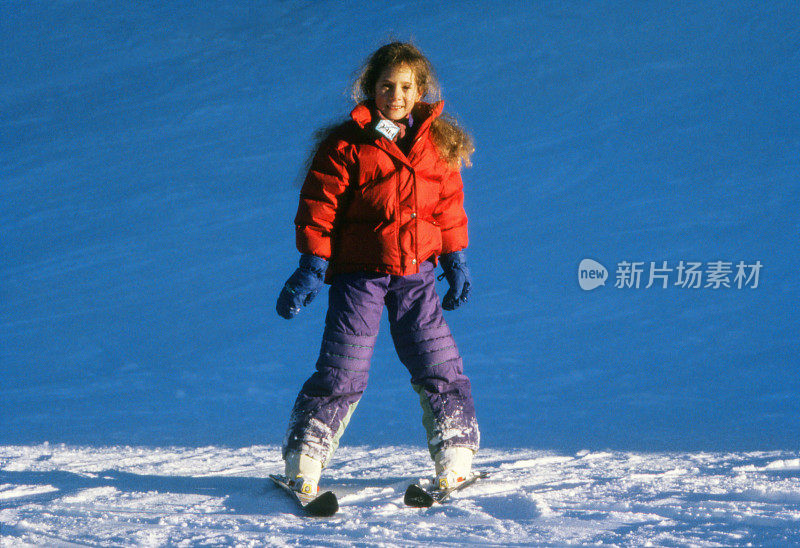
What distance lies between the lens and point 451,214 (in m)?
2.89

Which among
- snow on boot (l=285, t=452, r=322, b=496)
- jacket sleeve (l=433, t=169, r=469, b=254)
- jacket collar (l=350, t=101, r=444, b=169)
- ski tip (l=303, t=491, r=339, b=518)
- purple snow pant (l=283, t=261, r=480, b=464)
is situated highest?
jacket collar (l=350, t=101, r=444, b=169)

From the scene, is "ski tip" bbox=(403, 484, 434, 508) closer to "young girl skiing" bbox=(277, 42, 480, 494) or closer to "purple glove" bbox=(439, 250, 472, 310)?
"young girl skiing" bbox=(277, 42, 480, 494)

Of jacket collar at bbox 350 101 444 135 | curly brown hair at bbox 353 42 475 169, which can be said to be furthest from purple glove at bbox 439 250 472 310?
jacket collar at bbox 350 101 444 135

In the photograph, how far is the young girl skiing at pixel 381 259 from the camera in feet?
8.84

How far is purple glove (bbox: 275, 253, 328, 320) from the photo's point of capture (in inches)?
105

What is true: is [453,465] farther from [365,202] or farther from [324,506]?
[365,202]

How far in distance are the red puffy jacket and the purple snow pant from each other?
3.1 inches

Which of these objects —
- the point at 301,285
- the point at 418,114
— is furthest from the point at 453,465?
the point at 418,114

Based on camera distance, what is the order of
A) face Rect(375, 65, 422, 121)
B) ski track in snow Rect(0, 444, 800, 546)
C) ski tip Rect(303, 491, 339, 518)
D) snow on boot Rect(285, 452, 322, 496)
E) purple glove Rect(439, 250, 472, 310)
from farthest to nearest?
purple glove Rect(439, 250, 472, 310)
face Rect(375, 65, 422, 121)
snow on boot Rect(285, 452, 322, 496)
ski tip Rect(303, 491, 339, 518)
ski track in snow Rect(0, 444, 800, 546)

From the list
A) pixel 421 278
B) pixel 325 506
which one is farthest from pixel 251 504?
pixel 421 278

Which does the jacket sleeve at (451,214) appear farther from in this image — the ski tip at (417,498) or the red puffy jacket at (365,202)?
the ski tip at (417,498)

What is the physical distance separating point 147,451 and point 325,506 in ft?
4.74

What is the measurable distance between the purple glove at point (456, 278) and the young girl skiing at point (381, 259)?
0.23 feet

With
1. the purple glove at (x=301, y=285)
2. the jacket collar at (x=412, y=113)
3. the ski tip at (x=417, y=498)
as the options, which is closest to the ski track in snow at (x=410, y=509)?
the ski tip at (x=417, y=498)
